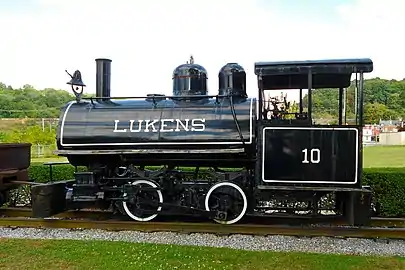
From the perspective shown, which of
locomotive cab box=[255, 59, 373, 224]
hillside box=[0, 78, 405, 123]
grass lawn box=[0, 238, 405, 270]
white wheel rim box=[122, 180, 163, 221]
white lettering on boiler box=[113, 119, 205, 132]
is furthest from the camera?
hillside box=[0, 78, 405, 123]

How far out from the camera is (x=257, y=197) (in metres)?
7.39

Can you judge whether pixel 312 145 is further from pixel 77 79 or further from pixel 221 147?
pixel 77 79

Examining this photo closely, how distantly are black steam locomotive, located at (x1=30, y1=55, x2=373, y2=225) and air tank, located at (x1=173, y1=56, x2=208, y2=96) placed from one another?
0.02 m

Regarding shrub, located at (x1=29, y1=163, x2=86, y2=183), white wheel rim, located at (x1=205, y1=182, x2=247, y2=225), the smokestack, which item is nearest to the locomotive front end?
the smokestack

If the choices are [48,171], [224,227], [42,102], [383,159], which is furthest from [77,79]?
[42,102]

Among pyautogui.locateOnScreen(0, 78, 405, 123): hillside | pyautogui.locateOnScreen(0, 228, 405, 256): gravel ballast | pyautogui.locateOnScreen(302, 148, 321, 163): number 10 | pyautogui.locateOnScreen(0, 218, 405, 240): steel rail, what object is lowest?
pyautogui.locateOnScreen(0, 228, 405, 256): gravel ballast

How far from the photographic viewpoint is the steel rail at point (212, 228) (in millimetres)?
6777

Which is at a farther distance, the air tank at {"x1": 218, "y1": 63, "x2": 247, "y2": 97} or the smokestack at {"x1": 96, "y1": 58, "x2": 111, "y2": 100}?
the smokestack at {"x1": 96, "y1": 58, "x2": 111, "y2": 100}

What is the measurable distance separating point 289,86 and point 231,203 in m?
2.33

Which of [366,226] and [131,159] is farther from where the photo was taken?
[131,159]

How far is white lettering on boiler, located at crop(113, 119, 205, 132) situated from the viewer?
7.43 metres

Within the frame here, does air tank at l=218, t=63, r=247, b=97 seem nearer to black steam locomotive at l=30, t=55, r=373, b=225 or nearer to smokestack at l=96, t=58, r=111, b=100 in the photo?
black steam locomotive at l=30, t=55, r=373, b=225

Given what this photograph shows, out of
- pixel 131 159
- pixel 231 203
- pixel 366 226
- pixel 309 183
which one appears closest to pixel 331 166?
pixel 309 183

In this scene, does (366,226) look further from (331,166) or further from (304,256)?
(304,256)
